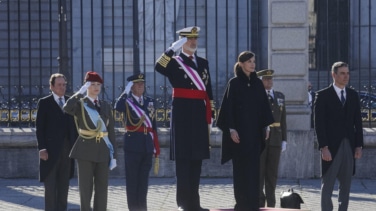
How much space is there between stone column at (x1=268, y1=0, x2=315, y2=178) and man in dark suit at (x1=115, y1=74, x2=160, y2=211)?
12.2 ft

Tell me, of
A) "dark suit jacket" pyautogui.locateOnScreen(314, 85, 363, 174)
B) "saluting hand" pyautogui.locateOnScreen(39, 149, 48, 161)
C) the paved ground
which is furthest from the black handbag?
"saluting hand" pyautogui.locateOnScreen(39, 149, 48, 161)

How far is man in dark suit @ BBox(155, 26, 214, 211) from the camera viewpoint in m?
9.73

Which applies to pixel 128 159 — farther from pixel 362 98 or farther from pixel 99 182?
pixel 362 98

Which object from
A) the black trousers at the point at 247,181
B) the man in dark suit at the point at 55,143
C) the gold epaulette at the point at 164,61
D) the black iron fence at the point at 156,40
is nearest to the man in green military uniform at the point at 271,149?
the black trousers at the point at 247,181

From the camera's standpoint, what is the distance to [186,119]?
976cm

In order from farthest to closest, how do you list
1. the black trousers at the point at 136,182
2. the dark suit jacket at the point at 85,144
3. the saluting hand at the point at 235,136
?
1. the black trousers at the point at 136,182
2. the dark suit jacket at the point at 85,144
3. the saluting hand at the point at 235,136

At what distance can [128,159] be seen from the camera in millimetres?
11758

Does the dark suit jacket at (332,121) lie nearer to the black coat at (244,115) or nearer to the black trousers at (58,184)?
the black coat at (244,115)

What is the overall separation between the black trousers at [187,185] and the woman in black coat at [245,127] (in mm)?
347

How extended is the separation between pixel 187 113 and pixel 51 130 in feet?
7.08

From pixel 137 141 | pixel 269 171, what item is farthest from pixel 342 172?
pixel 137 141

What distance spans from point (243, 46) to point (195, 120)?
1456cm

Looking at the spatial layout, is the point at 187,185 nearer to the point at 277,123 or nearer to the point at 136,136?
the point at 136,136

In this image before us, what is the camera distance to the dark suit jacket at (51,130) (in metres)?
11.3
